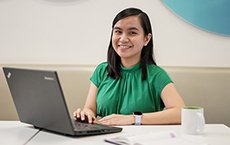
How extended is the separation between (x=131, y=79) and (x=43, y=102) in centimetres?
72

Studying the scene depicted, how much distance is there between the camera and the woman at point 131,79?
1853mm

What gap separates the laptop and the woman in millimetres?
428

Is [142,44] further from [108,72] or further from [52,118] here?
[52,118]

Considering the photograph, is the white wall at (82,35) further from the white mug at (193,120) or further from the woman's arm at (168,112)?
the white mug at (193,120)

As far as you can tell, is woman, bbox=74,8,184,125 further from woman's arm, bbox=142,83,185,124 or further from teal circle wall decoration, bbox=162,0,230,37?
teal circle wall decoration, bbox=162,0,230,37

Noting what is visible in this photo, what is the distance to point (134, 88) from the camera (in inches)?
74.0

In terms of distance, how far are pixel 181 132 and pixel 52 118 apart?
47 cm

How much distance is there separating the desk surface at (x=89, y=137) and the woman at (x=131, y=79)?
0.34 metres

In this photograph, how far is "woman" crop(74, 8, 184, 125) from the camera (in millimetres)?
1853

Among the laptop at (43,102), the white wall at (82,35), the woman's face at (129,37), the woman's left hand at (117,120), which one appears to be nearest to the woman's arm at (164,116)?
the woman's left hand at (117,120)

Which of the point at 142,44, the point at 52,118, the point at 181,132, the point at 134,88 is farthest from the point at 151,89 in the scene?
the point at 52,118

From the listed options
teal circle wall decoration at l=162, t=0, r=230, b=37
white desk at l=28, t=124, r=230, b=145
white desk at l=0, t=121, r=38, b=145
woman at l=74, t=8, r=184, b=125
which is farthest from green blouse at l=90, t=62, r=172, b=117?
teal circle wall decoration at l=162, t=0, r=230, b=37

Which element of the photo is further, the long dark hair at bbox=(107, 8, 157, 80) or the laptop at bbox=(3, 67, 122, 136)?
the long dark hair at bbox=(107, 8, 157, 80)

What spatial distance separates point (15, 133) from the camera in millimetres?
1360
